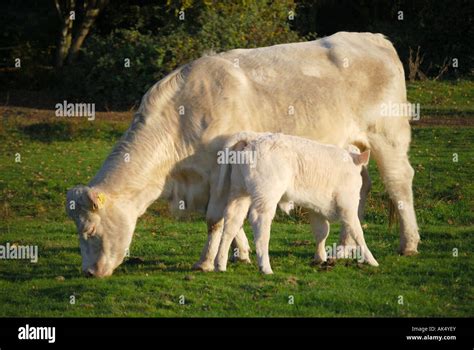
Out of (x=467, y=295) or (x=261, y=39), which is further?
(x=261, y=39)

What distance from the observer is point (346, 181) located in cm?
1245

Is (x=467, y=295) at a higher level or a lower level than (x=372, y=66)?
lower

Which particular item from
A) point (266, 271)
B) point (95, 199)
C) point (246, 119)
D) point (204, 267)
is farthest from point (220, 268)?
point (246, 119)

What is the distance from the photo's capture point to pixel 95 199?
39.0ft

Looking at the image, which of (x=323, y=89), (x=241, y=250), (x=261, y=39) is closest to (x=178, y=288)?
(x=241, y=250)

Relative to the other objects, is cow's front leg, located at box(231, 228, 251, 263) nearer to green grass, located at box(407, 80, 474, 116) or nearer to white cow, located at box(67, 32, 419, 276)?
white cow, located at box(67, 32, 419, 276)

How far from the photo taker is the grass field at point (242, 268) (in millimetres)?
10820

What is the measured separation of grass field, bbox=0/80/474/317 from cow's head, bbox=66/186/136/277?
0.76 ft

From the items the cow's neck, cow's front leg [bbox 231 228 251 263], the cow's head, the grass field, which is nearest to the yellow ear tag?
the cow's head

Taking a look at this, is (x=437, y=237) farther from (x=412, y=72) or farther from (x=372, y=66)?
(x=412, y=72)

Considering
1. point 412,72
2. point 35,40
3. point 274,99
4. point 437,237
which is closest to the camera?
point 274,99

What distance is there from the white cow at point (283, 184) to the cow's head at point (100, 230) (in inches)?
48.0

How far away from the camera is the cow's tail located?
12281mm
